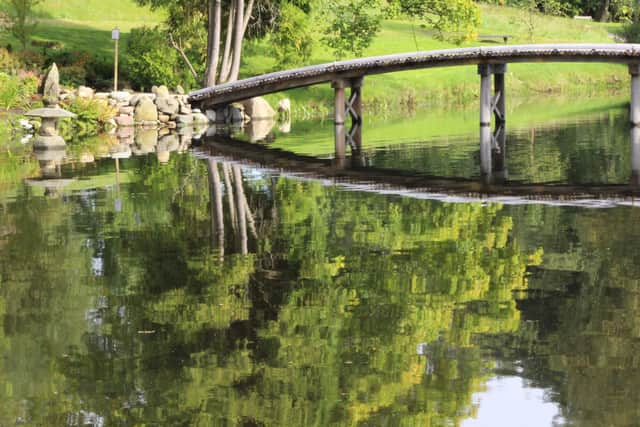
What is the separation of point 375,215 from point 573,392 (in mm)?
11441

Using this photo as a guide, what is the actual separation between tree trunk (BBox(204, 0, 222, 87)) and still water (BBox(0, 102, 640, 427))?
89.4 ft

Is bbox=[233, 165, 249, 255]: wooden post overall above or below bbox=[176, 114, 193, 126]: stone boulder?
below

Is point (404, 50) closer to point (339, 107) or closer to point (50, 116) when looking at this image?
point (339, 107)

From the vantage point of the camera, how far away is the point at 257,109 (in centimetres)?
5556

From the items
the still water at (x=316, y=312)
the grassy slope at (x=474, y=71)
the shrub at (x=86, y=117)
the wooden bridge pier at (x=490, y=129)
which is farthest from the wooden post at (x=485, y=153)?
the grassy slope at (x=474, y=71)

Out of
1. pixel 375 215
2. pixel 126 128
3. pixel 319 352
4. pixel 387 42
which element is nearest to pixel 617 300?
pixel 319 352

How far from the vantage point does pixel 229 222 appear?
843 inches

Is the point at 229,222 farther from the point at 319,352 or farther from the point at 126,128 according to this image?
the point at 126,128

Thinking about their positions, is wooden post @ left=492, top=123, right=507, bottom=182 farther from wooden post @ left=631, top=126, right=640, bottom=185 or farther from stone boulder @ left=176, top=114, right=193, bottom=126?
Answer: stone boulder @ left=176, top=114, right=193, bottom=126

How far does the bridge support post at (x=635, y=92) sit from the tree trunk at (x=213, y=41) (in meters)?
17.9

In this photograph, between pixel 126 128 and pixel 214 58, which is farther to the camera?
pixel 214 58

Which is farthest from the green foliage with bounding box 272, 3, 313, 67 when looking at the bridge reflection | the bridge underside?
the bridge underside

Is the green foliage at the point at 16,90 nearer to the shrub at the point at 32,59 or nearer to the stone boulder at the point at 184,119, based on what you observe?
the shrub at the point at 32,59

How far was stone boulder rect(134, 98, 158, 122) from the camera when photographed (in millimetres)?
49281
